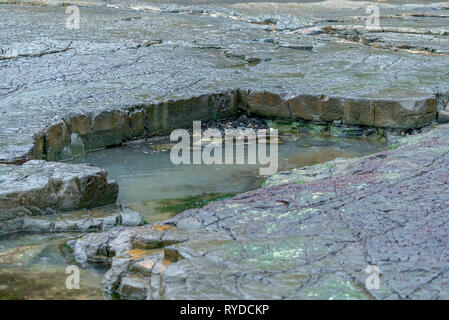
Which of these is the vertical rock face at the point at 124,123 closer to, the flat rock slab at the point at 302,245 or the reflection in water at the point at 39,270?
the reflection in water at the point at 39,270

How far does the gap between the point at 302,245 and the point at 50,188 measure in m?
1.64

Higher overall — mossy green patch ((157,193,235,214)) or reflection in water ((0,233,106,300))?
reflection in water ((0,233,106,300))

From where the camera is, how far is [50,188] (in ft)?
11.9

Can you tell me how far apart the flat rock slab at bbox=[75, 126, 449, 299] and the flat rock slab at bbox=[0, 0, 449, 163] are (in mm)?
1641

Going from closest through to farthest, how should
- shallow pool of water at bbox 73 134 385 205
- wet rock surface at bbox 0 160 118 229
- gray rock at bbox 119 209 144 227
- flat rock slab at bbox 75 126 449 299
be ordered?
flat rock slab at bbox 75 126 449 299, wet rock surface at bbox 0 160 118 229, gray rock at bbox 119 209 144 227, shallow pool of water at bbox 73 134 385 205

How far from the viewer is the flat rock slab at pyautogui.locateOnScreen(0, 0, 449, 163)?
5255 millimetres

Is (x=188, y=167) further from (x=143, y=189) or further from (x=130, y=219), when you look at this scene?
(x=130, y=219)

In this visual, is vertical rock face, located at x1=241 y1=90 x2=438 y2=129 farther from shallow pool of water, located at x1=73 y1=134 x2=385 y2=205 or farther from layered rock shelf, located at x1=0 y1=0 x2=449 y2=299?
shallow pool of water, located at x1=73 y1=134 x2=385 y2=205

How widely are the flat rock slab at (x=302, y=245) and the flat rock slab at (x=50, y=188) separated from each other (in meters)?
0.53

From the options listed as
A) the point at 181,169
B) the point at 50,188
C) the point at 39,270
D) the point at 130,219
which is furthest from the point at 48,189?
the point at 181,169

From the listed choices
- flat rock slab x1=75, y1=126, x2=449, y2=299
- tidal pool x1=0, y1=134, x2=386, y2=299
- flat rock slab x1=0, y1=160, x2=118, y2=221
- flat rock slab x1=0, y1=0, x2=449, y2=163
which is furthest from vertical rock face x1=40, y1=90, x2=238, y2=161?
flat rock slab x1=75, y1=126, x2=449, y2=299

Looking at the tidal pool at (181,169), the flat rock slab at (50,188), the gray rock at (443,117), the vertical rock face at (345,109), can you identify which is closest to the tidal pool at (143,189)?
the tidal pool at (181,169)
